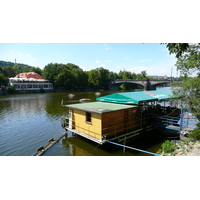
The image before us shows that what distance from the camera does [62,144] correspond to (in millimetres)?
14352

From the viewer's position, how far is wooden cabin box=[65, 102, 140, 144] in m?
11.7

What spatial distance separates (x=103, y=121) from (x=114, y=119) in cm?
117

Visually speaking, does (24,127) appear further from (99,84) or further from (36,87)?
(99,84)

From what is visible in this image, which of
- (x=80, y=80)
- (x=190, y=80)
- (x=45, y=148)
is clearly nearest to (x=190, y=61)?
(x=190, y=80)

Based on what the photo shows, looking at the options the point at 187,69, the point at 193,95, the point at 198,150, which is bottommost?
the point at 198,150

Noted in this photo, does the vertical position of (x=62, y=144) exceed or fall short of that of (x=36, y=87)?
it falls short

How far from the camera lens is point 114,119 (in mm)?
12469

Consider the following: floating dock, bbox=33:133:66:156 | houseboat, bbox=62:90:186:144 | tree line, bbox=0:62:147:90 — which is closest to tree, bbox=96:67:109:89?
tree line, bbox=0:62:147:90

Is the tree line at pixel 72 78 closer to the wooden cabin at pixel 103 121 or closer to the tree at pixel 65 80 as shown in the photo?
the tree at pixel 65 80

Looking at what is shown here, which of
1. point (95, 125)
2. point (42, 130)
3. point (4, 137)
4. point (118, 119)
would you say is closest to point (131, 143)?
point (118, 119)

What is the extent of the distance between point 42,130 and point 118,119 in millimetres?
9803

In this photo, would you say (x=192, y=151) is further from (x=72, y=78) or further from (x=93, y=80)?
(x=93, y=80)

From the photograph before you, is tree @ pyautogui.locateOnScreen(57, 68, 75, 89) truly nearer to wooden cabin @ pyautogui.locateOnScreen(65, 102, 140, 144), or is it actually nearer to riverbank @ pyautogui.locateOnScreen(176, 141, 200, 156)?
wooden cabin @ pyautogui.locateOnScreen(65, 102, 140, 144)

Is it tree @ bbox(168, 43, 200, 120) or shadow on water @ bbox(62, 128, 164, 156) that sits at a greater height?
tree @ bbox(168, 43, 200, 120)
